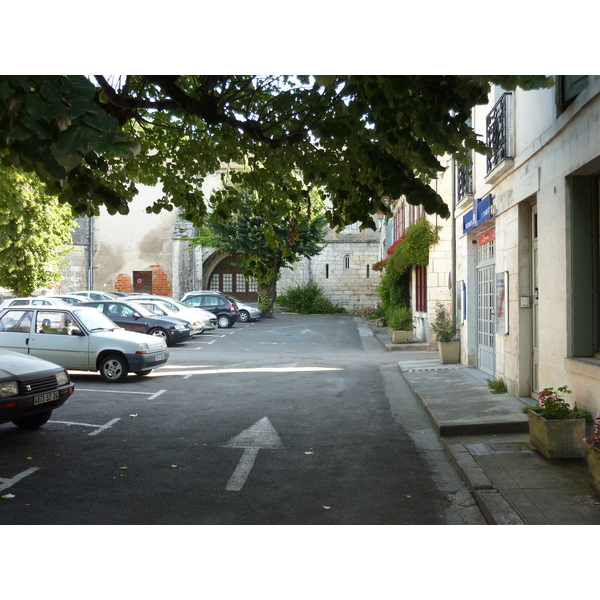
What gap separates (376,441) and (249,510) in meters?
2.63

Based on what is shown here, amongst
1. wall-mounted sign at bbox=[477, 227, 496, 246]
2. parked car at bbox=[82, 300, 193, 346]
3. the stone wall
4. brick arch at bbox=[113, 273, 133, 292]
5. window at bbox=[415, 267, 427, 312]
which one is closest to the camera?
wall-mounted sign at bbox=[477, 227, 496, 246]

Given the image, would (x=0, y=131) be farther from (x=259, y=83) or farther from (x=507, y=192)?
(x=507, y=192)

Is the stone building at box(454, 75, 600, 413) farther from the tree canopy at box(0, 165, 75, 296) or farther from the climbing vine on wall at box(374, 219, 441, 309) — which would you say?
the tree canopy at box(0, 165, 75, 296)

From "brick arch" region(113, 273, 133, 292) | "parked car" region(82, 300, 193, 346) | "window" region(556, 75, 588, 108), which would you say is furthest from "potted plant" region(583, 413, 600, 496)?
"brick arch" region(113, 273, 133, 292)

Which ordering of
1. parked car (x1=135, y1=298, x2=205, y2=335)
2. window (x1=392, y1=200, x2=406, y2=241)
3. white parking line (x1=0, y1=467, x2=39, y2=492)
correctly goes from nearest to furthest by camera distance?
1. white parking line (x1=0, y1=467, x2=39, y2=492)
2. parked car (x1=135, y1=298, x2=205, y2=335)
3. window (x1=392, y1=200, x2=406, y2=241)

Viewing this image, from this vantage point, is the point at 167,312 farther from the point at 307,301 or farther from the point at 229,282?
the point at 229,282

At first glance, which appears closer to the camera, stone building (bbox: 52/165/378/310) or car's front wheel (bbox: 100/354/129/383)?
car's front wheel (bbox: 100/354/129/383)

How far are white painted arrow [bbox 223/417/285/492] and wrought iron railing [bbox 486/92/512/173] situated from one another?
4692 millimetres

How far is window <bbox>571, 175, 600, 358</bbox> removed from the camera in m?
5.89

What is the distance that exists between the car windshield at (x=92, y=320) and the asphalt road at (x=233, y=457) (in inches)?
41.1

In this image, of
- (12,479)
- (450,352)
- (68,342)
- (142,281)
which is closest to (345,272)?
(142,281)

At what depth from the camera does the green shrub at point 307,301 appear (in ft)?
118

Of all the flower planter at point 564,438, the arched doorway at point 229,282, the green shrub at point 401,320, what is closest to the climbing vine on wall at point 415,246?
the green shrub at point 401,320

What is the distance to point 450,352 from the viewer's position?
1310cm
